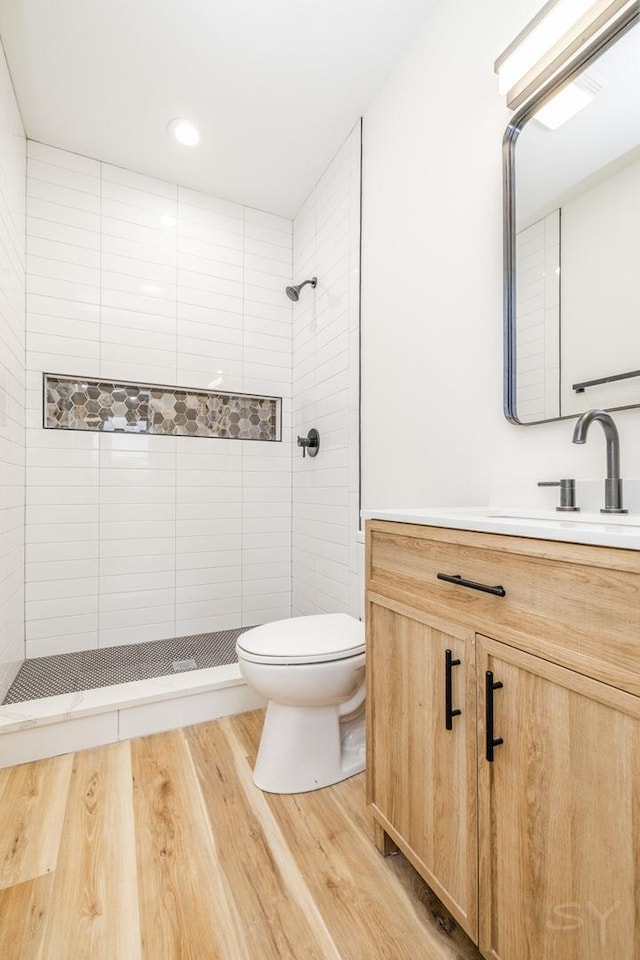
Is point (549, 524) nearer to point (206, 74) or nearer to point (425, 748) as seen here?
point (425, 748)

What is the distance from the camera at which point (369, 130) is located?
6.40ft

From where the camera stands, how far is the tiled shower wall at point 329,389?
6.79ft

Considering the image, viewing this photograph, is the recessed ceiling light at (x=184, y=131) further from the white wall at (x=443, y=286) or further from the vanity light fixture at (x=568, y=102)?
the vanity light fixture at (x=568, y=102)

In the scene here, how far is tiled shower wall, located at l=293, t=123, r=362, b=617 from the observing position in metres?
2.07

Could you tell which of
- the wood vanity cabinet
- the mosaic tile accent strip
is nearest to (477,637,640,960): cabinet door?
the wood vanity cabinet

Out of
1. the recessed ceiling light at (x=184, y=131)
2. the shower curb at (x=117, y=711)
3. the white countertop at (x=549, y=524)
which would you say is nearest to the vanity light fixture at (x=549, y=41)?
the white countertop at (x=549, y=524)

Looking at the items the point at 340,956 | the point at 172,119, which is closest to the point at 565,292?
the point at 340,956

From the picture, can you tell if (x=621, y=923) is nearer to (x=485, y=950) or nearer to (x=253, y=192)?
(x=485, y=950)

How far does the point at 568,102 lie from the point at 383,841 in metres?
1.90

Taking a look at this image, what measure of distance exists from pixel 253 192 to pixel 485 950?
307 centimetres

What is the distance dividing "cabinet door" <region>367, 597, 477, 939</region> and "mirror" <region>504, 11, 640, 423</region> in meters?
0.64

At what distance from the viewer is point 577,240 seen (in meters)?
1.08

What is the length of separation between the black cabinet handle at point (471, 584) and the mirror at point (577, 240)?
53cm

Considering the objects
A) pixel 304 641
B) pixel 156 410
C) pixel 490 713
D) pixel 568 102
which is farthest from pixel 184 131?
pixel 490 713
